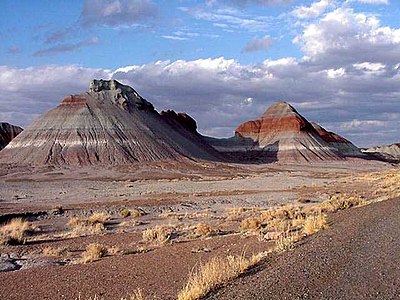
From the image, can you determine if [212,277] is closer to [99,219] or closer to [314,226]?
[314,226]

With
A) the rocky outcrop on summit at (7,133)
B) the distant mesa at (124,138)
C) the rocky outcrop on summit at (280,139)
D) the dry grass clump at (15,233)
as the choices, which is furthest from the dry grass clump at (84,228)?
the rocky outcrop on summit at (7,133)

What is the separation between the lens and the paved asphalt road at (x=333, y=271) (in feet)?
27.2

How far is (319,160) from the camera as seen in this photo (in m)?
143

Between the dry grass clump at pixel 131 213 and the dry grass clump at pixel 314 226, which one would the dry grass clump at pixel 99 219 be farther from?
the dry grass clump at pixel 314 226

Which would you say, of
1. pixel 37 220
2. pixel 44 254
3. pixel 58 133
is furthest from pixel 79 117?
pixel 44 254

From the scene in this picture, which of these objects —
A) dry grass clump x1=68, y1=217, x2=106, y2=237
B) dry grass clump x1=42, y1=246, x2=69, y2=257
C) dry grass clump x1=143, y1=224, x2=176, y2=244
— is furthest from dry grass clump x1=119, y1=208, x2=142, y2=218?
dry grass clump x1=42, y1=246, x2=69, y2=257

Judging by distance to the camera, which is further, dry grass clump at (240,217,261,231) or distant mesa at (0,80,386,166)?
distant mesa at (0,80,386,166)

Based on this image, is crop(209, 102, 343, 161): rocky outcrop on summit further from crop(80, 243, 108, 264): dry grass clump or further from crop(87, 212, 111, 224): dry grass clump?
crop(80, 243, 108, 264): dry grass clump

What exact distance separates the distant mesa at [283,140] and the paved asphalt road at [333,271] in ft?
423

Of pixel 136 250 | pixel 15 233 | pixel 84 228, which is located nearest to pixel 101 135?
pixel 84 228

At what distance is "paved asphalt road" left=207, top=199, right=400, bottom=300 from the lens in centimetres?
830

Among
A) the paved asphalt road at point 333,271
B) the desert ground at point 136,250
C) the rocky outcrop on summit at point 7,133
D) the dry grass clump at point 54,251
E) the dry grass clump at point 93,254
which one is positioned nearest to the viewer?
the paved asphalt road at point 333,271

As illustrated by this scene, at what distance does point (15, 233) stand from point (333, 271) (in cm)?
1652

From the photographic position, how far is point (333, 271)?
9.65m
